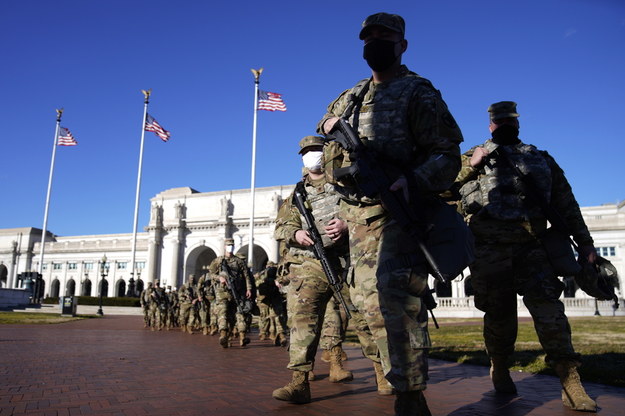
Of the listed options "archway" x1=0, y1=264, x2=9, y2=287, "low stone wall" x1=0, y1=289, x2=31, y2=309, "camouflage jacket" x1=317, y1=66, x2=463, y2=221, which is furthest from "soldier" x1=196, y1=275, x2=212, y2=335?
"archway" x1=0, y1=264, x2=9, y2=287

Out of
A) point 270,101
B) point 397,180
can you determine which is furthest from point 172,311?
point 270,101

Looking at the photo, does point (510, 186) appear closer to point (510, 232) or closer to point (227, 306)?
point (510, 232)

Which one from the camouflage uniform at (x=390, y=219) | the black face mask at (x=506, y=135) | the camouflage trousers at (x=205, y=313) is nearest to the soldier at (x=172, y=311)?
the camouflage trousers at (x=205, y=313)

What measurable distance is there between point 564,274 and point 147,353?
6.68 meters

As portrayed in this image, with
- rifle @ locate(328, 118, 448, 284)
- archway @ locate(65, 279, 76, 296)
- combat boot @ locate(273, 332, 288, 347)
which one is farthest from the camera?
archway @ locate(65, 279, 76, 296)

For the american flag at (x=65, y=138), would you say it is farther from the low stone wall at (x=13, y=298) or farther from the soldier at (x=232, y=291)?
the soldier at (x=232, y=291)

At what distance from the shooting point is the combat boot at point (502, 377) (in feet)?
14.4

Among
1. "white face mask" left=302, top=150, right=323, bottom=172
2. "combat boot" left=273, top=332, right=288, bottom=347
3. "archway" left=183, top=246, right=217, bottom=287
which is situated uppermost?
"archway" left=183, top=246, right=217, bottom=287

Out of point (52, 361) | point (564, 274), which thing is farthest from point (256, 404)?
point (52, 361)

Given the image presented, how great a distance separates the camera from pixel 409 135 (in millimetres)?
2988

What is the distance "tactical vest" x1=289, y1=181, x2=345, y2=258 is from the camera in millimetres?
4758

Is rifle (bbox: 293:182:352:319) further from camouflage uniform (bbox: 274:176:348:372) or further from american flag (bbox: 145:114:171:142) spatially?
american flag (bbox: 145:114:171:142)

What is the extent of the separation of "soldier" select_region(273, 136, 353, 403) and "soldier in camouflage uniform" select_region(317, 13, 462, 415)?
33.2 inches

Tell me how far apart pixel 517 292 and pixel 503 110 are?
1.71 m
